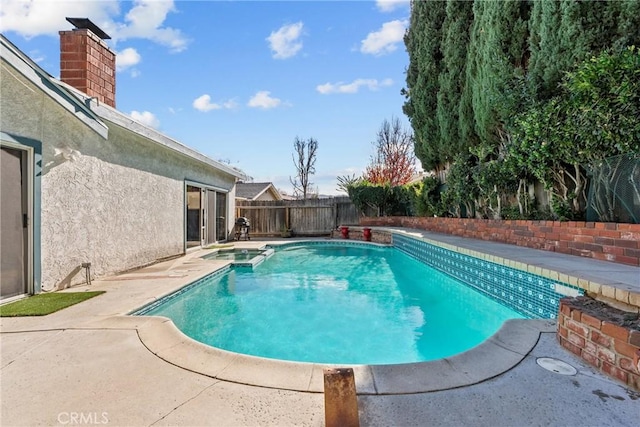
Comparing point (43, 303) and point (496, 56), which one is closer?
point (43, 303)

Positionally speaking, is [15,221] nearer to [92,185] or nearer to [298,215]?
[92,185]

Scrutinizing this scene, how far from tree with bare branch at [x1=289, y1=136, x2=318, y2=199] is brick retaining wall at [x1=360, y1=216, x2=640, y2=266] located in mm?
21890

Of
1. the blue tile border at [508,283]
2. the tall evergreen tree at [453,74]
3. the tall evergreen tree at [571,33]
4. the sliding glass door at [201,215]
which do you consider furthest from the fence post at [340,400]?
the tall evergreen tree at [453,74]

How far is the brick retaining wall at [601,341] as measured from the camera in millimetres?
2328

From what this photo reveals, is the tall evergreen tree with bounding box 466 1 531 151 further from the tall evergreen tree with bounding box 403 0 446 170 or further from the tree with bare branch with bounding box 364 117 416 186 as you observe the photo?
the tree with bare branch with bounding box 364 117 416 186

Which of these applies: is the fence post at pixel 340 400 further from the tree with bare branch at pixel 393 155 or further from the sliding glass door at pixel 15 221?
the tree with bare branch at pixel 393 155

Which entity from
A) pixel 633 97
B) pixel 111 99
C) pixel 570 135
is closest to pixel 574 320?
pixel 633 97

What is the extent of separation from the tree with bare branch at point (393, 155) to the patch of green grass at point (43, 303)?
2437cm

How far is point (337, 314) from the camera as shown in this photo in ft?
18.4

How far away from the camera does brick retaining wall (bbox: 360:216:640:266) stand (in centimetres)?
466

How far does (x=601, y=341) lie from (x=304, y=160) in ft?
96.9

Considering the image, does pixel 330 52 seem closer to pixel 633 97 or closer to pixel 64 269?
pixel 633 97

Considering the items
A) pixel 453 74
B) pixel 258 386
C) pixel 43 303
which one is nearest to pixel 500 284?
pixel 258 386

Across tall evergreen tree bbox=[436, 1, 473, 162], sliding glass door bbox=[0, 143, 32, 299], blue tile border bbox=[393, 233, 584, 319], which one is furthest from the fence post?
tall evergreen tree bbox=[436, 1, 473, 162]
